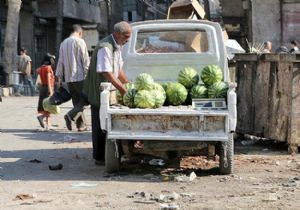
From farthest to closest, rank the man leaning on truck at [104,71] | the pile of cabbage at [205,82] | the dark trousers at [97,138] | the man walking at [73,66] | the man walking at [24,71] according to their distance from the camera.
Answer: the man walking at [24,71] < the man walking at [73,66] < the dark trousers at [97,138] < the man leaning on truck at [104,71] < the pile of cabbage at [205,82]

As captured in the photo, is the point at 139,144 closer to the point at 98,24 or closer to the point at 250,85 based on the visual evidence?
the point at 250,85

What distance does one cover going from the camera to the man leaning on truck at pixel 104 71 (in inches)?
301

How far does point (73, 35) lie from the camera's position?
1175 centimetres

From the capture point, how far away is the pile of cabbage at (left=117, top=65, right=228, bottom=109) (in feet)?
23.7

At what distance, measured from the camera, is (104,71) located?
762 centimetres

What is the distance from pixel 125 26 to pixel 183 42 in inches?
52.6

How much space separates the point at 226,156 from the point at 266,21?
1139cm

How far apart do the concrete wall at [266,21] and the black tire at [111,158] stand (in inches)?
448

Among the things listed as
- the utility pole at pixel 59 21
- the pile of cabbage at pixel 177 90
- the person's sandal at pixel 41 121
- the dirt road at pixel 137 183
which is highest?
the utility pole at pixel 59 21

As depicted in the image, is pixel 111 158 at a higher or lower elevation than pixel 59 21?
lower

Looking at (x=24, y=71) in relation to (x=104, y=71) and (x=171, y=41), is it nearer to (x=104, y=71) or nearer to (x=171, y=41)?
(x=171, y=41)

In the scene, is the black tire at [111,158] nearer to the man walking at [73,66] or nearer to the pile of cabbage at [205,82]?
the pile of cabbage at [205,82]

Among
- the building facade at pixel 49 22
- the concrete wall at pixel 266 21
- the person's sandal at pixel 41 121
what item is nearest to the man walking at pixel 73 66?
the person's sandal at pixel 41 121

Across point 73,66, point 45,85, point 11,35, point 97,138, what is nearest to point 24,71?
point 11,35
